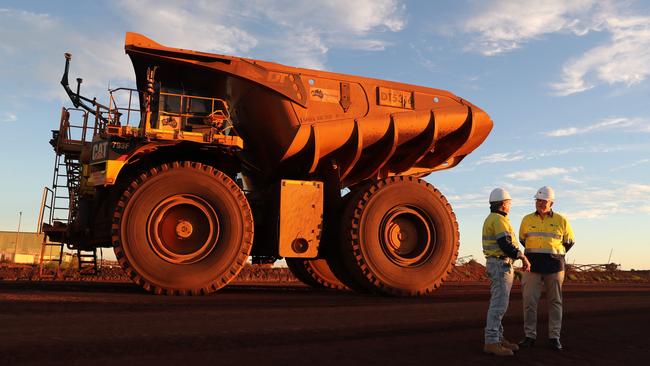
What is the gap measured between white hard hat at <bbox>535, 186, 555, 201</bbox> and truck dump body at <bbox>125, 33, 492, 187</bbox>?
4678 millimetres

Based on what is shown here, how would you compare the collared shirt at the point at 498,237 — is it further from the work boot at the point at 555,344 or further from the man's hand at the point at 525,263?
the work boot at the point at 555,344

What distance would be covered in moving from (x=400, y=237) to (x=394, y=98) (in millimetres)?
2797

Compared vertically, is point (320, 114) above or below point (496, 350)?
above

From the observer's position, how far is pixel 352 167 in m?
10.3

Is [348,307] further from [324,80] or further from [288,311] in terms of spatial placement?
[324,80]

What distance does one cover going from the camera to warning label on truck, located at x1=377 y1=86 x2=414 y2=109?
10.1m

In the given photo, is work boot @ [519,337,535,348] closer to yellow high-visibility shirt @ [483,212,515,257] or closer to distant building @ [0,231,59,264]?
yellow high-visibility shirt @ [483,212,515,257]

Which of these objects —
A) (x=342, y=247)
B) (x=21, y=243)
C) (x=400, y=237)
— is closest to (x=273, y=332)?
(x=342, y=247)

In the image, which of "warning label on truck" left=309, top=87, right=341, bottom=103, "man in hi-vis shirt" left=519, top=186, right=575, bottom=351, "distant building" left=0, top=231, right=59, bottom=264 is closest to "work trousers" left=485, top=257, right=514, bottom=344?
"man in hi-vis shirt" left=519, top=186, right=575, bottom=351

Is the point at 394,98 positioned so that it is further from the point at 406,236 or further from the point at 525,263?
the point at 525,263

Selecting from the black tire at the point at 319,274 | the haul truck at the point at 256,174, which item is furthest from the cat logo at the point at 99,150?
the black tire at the point at 319,274

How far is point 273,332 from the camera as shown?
5168 mm

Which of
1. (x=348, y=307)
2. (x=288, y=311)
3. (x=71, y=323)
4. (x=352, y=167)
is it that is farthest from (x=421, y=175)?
(x=71, y=323)

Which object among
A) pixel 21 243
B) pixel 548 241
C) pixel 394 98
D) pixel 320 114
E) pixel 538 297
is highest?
pixel 394 98
